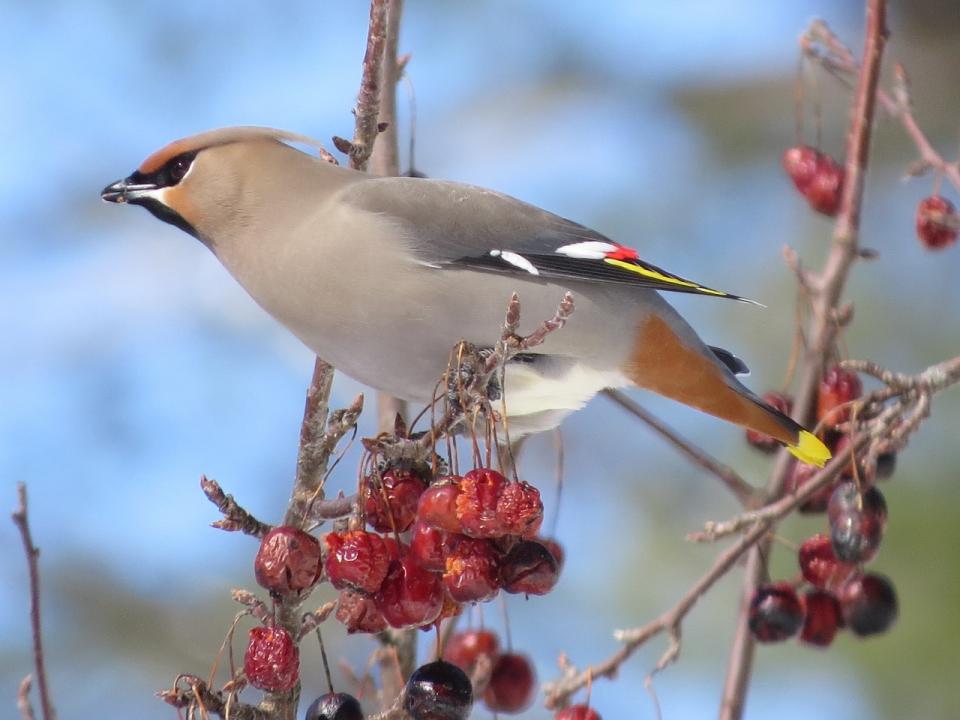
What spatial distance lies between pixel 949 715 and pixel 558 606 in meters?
2.05

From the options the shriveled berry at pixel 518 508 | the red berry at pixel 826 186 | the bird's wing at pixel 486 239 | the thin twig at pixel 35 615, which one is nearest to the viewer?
the thin twig at pixel 35 615

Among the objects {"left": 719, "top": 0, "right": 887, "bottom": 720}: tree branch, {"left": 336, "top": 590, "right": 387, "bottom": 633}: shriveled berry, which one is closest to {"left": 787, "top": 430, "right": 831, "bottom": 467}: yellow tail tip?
{"left": 719, "top": 0, "right": 887, "bottom": 720}: tree branch

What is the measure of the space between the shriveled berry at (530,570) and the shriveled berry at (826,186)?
1.68 m

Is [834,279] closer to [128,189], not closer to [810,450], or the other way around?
[810,450]

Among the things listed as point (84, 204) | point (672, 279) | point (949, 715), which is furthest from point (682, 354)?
point (84, 204)

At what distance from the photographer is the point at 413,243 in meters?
2.92

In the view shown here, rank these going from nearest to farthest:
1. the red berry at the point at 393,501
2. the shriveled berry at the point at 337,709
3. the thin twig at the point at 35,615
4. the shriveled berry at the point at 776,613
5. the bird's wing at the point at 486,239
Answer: the thin twig at the point at 35,615 < the shriveled berry at the point at 337,709 < the red berry at the point at 393,501 < the shriveled berry at the point at 776,613 < the bird's wing at the point at 486,239

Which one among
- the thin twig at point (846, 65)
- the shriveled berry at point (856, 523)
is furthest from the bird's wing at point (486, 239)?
the thin twig at point (846, 65)

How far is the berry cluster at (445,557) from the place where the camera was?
2162mm

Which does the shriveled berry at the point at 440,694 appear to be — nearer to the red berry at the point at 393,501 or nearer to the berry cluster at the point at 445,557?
the berry cluster at the point at 445,557

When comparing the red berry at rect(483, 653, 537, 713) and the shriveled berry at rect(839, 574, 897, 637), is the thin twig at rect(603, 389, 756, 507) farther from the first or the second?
the red berry at rect(483, 653, 537, 713)

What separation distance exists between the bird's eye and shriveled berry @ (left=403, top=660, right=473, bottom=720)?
1.35m

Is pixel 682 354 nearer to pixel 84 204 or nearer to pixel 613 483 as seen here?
pixel 613 483

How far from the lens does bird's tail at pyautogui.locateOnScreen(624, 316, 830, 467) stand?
3.05 m
